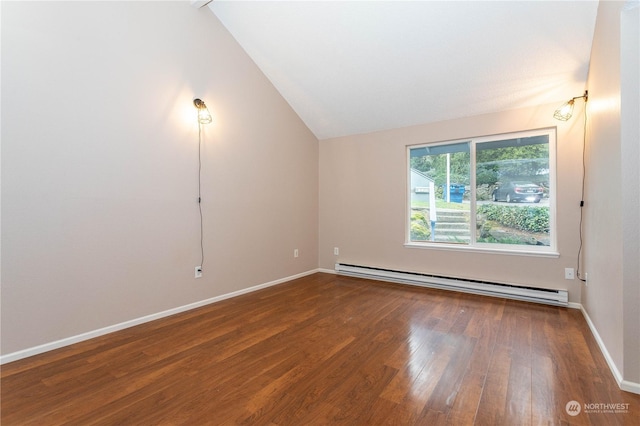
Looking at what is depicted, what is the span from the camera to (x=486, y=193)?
3680 millimetres

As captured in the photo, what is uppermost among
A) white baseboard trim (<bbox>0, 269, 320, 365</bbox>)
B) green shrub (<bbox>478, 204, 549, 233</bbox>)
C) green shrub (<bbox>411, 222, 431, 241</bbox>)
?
green shrub (<bbox>478, 204, 549, 233</bbox>)

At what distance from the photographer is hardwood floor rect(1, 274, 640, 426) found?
1.49m

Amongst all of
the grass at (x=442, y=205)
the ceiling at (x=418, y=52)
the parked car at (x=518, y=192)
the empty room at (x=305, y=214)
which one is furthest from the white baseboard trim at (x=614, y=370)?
the ceiling at (x=418, y=52)

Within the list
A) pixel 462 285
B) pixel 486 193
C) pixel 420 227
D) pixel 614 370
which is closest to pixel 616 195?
pixel 614 370

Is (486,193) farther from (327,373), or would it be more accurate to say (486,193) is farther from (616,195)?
(327,373)

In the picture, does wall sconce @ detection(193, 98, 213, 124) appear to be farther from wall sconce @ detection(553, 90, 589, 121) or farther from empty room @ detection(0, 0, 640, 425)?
wall sconce @ detection(553, 90, 589, 121)

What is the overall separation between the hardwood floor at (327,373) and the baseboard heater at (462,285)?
22 cm

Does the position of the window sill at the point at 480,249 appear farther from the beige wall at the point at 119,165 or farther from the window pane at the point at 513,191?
the beige wall at the point at 119,165

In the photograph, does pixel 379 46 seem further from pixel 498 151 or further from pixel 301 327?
pixel 301 327

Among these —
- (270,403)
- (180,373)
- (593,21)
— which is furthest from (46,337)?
(593,21)

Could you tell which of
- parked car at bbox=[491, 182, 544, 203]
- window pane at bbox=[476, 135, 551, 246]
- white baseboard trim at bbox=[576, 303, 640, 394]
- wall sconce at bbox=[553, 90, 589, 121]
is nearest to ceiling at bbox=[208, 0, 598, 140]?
wall sconce at bbox=[553, 90, 589, 121]

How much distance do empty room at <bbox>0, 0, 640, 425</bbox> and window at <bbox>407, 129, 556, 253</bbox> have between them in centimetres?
3

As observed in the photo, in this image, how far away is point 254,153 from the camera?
3.82m

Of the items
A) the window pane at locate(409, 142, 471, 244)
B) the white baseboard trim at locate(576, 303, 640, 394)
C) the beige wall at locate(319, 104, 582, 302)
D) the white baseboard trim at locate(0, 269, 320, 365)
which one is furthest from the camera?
the window pane at locate(409, 142, 471, 244)
